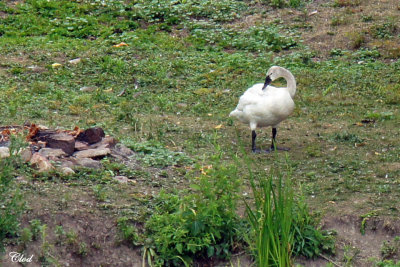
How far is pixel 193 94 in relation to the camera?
10148 millimetres

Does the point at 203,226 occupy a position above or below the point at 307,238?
above

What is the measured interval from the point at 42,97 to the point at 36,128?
256 centimetres

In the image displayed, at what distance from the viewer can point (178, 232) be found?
5.54 m

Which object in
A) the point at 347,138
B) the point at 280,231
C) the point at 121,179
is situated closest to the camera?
the point at 280,231

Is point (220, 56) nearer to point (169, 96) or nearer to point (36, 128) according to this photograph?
point (169, 96)

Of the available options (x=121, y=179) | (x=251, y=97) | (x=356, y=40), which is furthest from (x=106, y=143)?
(x=356, y=40)

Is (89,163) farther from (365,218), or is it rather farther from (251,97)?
(365,218)

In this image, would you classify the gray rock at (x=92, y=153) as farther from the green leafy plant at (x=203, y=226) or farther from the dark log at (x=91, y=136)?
the green leafy plant at (x=203, y=226)

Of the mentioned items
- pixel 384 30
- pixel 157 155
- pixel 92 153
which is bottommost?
pixel 157 155

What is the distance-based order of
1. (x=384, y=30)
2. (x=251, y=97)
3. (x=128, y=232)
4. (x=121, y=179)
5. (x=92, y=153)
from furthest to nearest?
(x=384, y=30)
(x=251, y=97)
(x=92, y=153)
(x=121, y=179)
(x=128, y=232)

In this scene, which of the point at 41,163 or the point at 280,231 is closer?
the point at 280,231

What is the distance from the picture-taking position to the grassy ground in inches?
237

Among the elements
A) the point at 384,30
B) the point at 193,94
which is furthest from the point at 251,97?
the point at 384,30

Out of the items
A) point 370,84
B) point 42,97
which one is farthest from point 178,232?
point 370,84
